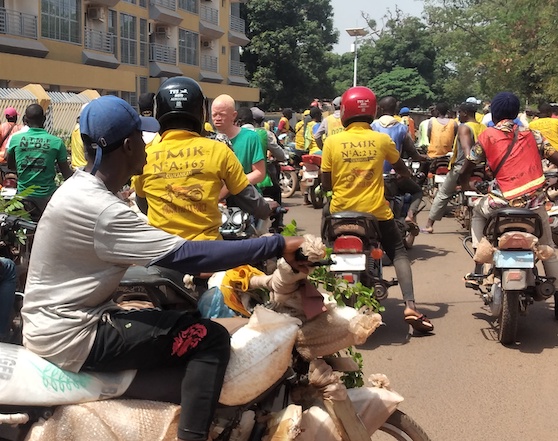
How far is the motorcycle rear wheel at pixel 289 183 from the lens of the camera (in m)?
18.4

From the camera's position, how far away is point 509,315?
253 inches

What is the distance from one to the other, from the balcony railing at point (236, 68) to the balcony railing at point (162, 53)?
980cm

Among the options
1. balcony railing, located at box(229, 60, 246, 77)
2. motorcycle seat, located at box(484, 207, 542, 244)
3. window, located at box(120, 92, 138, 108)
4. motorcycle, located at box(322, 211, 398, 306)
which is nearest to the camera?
motorcycle seat, located at box(484, 207, 542, 244)

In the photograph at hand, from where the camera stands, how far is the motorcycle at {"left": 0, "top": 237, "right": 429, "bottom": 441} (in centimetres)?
302

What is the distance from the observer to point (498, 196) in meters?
6.84

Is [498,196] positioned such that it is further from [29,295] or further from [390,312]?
[29,295]

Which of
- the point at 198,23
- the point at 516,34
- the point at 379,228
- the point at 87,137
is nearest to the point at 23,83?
the point at 516,34

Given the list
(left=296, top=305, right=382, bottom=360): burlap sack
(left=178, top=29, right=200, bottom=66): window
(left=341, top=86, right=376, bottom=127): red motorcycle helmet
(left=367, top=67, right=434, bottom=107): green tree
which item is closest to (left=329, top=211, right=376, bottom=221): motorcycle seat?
(left=341, top=86, right=376, bottom=127): red motorcycle helmet

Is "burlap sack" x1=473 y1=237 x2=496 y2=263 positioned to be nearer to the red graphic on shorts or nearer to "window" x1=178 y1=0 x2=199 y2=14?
the red graphic on shorts

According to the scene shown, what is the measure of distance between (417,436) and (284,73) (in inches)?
2196

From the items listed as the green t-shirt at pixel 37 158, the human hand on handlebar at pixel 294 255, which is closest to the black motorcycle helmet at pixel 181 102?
the human hand on handlebar at pixel 294 255

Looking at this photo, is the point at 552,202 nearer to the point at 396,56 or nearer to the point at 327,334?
the point at 327,334

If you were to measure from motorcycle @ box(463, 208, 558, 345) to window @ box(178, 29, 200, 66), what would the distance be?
4415 centimetres

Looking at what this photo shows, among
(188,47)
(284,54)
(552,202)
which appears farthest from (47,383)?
(284,54)
